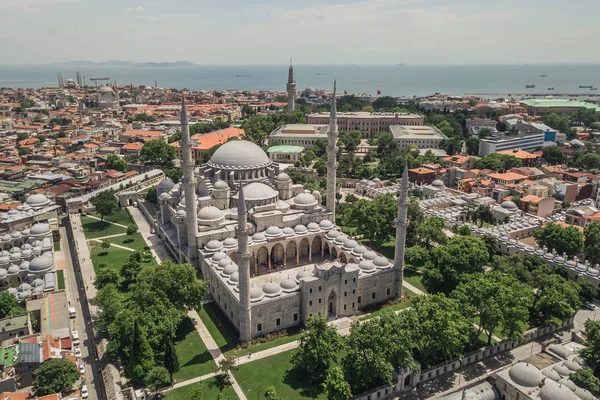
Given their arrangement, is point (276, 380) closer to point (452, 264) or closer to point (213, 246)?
point (213, 246)

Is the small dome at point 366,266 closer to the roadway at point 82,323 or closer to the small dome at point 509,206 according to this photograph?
the roadway at point 82,323

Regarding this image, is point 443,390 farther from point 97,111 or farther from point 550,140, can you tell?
point 97,111

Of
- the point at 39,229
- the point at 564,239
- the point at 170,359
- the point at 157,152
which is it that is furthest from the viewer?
the point at 157,152

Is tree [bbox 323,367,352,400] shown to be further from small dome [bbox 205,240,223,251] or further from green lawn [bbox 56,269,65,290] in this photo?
green lawn [bbox 56,269,65,290]

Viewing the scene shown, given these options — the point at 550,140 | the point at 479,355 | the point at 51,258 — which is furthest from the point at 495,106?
the point at 51,258

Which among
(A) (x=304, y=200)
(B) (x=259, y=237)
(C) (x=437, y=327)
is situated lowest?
(C) (x=437, y=327)

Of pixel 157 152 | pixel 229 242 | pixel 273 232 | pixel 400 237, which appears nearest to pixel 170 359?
pixel 229 242

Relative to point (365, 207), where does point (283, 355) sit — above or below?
below
